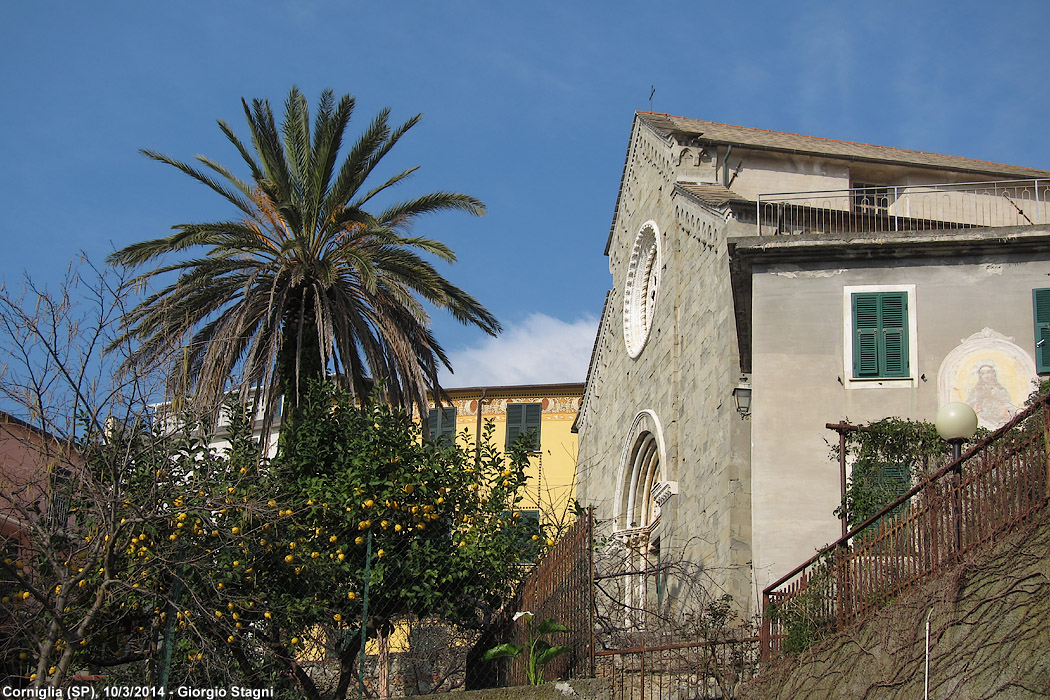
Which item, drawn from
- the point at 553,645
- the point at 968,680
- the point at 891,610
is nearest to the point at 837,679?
the point at 891,610

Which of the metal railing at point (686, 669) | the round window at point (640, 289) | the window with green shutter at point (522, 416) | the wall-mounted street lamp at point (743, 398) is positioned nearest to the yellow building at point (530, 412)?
the window with green shutter at point (522, 416)

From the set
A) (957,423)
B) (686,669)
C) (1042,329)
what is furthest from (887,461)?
(957,423)

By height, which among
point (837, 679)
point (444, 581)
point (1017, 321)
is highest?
point (1017, 321)

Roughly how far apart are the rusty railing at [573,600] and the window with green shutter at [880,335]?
7.26 m

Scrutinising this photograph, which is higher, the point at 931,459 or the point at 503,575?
the point at 931,459

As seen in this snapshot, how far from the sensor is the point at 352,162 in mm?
17656

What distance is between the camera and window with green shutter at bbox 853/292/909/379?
16.1m

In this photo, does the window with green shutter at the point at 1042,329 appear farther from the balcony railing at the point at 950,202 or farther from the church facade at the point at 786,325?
the balcony railing at the point at 950,202

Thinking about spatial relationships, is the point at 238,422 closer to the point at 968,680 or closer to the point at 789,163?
the point at 968,680

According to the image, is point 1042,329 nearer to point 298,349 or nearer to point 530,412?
point 298,349

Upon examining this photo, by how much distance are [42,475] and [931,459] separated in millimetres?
10525

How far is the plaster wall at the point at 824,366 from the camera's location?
624 inches

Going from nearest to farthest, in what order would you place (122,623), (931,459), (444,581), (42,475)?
1. (42,475)
2. (122,623)
3. (444,581)
4. (931,459)

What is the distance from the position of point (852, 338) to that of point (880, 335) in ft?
1.24
